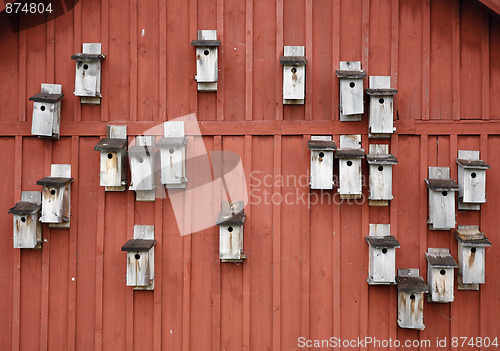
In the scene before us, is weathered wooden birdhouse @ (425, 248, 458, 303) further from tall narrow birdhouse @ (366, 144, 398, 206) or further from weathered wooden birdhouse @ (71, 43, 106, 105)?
weathered wooden birdhouse @ (71, 43, 106, 105)

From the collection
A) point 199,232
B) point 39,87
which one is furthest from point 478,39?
point 39,87

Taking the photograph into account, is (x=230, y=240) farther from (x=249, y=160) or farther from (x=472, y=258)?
(x=472, y=258)

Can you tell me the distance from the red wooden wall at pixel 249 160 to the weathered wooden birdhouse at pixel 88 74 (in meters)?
0.11

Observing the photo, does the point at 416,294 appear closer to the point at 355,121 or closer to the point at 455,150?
the point at 455,150

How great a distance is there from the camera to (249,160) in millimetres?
4402

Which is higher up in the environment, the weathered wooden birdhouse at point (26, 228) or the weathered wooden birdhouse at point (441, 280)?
the weathered wooden birdhouse at point (26, 228)

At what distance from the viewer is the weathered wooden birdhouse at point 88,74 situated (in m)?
4.32

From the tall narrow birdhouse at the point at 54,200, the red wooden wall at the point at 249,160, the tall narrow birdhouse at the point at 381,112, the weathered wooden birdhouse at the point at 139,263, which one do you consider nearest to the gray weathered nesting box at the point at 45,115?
the red wooden wall at the point at 249,160

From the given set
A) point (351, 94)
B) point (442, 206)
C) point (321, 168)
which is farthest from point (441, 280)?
point (351, 94)

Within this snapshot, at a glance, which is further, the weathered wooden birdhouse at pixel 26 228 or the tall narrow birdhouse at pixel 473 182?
the weathered wooden birdhouse at pixel 26 228

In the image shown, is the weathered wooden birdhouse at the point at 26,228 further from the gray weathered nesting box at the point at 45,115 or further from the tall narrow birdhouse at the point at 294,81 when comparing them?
the tall narrow birdhouse at the point at 294,81

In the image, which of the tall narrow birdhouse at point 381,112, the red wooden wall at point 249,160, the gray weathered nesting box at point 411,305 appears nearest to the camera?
the gray weathered nesting box at point 411,305

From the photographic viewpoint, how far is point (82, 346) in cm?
438

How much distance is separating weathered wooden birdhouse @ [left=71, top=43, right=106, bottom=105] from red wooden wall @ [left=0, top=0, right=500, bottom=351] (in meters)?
0.11
